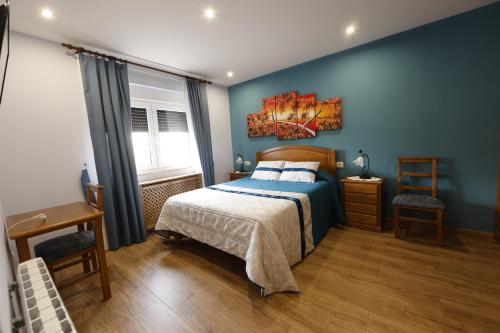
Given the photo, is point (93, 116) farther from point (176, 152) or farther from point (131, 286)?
point (131, 286)

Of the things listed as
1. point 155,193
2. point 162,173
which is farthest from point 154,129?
point 155,193

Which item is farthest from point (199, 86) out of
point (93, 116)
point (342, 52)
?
point (342, 52)

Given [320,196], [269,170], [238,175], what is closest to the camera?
[320,196]

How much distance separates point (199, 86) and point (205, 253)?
9.48ft

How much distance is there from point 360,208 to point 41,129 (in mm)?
3935

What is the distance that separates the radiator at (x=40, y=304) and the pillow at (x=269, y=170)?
277cm

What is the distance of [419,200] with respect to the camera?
242cm

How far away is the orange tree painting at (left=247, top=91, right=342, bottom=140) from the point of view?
330cm

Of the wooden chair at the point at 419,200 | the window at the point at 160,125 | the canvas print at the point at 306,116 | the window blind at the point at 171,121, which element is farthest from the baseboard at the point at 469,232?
the window blind at the point at 171,121

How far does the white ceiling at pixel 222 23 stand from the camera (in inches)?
76.7

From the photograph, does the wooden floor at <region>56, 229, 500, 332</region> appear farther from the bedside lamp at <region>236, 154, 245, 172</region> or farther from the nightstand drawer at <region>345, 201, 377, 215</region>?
the bedside lamp at <region>236, 154, 245, 172</region>

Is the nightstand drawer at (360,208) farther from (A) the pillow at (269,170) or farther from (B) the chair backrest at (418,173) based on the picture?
(A) the pillow at (269,170)

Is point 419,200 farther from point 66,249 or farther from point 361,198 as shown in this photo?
point 66,249

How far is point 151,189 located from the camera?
3215 mm
